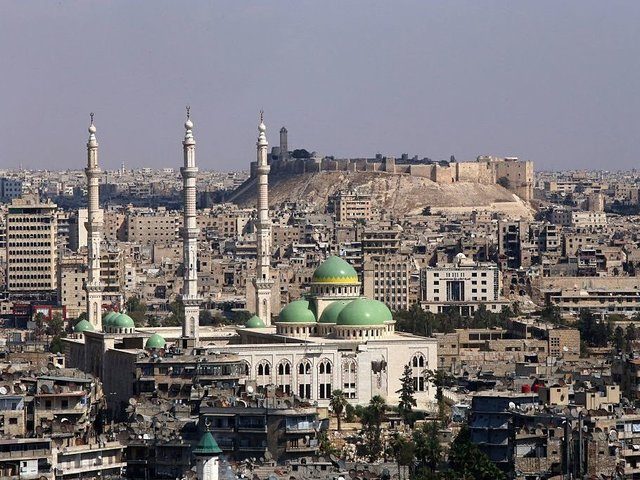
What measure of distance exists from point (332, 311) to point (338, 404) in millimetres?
7584

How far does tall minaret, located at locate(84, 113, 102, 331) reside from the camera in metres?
71.6

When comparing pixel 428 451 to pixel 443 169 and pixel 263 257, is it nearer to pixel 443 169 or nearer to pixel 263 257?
pixel 263 257

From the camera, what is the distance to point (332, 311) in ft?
221

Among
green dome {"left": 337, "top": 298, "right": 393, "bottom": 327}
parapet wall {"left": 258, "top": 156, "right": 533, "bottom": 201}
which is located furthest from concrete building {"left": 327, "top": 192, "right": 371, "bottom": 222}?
green dome {"left": 337, "top": 298, "right": 393, "bottom": 327}

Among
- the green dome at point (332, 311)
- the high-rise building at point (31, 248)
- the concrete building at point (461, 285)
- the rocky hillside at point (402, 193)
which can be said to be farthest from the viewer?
the rocky hillside at point (402, 193)

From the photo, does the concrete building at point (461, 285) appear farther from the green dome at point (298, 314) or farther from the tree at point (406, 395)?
the tree at point (406, 395)

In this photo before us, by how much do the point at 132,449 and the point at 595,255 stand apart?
79.1 m

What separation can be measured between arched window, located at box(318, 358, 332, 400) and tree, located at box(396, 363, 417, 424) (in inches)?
66.9

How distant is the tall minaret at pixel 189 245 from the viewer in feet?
221

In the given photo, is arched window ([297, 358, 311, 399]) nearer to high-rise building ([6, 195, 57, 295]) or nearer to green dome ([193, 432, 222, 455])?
green dome ([193, 432, 222, 455])

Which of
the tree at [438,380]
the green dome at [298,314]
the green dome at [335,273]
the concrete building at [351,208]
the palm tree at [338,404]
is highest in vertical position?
the concrete building at [351,208]

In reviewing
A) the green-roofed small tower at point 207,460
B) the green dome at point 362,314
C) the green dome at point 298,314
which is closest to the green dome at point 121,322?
the green dome at point 298,314

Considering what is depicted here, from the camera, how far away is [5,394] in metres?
47.0

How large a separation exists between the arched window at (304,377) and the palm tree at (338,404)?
96 cm
